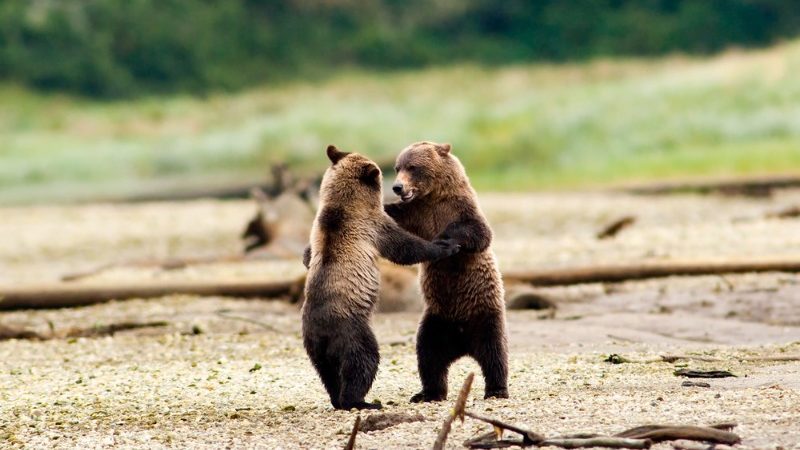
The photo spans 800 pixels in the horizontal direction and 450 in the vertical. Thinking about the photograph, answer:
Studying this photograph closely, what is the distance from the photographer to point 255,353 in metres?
9.09

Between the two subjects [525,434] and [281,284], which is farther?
[281,284]

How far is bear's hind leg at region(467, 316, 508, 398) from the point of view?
274 inches

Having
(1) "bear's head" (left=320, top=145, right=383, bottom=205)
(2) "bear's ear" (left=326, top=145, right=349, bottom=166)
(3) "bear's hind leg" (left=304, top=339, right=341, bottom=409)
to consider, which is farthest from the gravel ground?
(2) "bear's ear" (left=326, top=145, right=349, bottom=166)

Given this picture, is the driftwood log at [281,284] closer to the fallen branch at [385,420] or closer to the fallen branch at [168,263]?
the fallen branch at [168,263]

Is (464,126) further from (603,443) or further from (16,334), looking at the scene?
(603,443)

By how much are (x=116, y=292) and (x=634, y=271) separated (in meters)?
4.08

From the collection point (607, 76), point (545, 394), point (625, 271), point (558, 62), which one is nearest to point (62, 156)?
point (607, 76)

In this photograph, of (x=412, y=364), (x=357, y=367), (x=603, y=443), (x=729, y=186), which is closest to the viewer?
(x=603, y=443)

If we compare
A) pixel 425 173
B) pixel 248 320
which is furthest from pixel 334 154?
pixel 248 320

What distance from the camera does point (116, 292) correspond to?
11852 mm

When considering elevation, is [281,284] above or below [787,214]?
below

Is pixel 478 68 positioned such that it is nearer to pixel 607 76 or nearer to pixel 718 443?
pixel 607 76

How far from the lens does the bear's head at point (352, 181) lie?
6895 millimetres

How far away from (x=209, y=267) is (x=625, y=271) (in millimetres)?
4382
